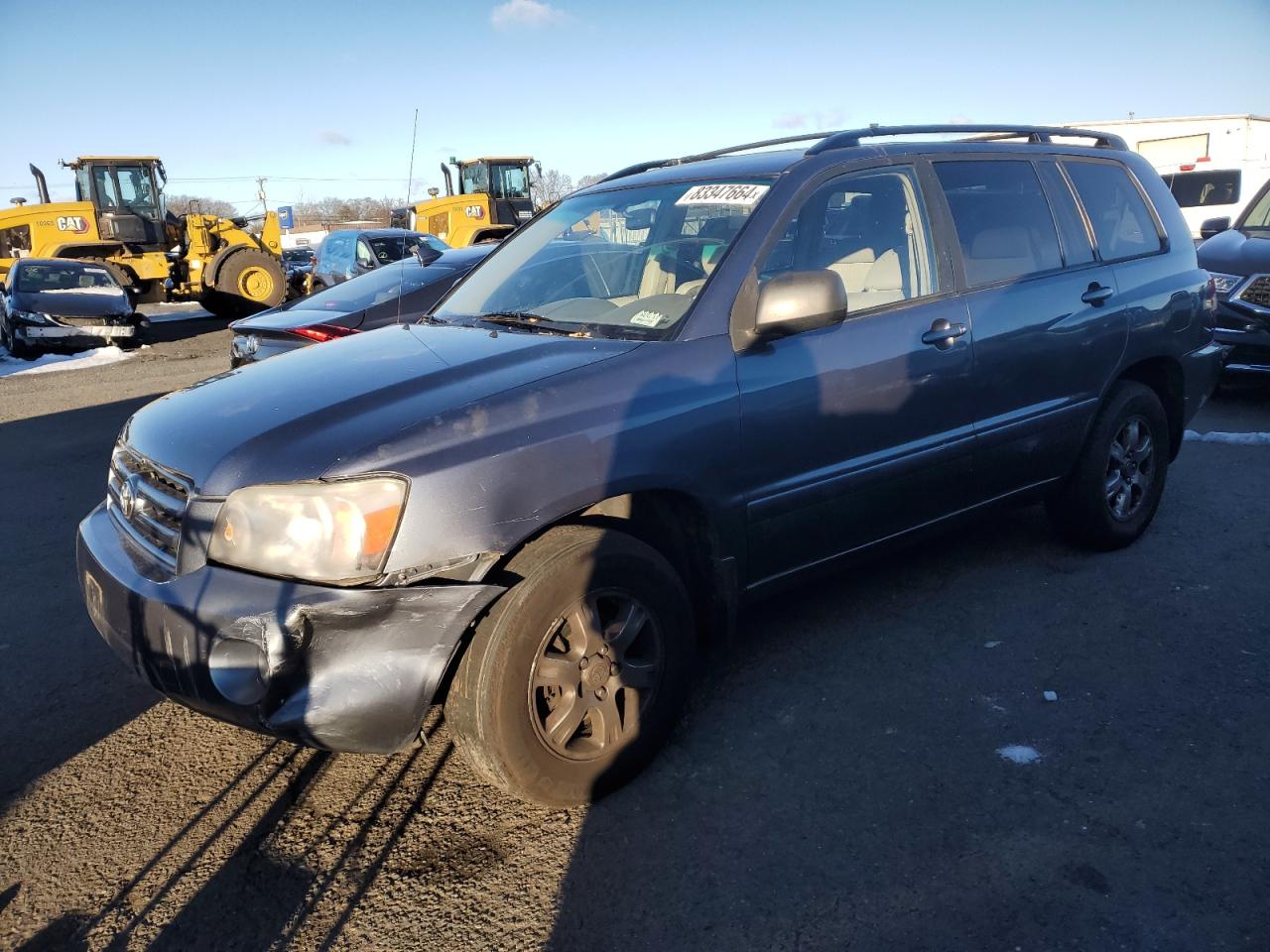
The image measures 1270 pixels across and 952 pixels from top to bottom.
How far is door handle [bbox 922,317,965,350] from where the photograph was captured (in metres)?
3.59

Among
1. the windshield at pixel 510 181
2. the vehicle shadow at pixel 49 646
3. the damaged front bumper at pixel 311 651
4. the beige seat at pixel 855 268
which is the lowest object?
the vehicle shadow at pixel 49 646

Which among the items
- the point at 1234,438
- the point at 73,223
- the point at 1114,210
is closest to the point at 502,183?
the point at 73,223

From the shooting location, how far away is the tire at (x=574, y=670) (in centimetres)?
259

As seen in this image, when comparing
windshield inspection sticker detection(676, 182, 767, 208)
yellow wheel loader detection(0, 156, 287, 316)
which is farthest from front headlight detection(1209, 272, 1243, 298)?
yellow wheel loader detection(0, 156, 287, 316)

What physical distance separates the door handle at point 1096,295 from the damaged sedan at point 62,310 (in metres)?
14.6

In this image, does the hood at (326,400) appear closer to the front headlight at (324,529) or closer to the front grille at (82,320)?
the front headlight at (324,529)

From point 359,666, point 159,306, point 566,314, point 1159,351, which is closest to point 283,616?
point 359,666

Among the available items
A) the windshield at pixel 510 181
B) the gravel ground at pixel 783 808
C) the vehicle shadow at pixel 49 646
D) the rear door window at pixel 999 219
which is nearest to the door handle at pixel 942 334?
the rear door window at pixel 999 219

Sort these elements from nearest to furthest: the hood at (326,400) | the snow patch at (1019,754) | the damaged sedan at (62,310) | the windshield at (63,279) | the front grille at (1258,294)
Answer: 1. the hood at (326,400)
2. the snow patch at (1019,754)
3. the front grille at (1258,294)
4. the damaged sedan at (62,310)
5. the windshield at (63,279)

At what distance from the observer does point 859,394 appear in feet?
11.1

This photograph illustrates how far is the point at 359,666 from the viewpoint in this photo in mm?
2441

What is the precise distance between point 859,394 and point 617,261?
1048 mm

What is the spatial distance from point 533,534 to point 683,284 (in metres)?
1.11

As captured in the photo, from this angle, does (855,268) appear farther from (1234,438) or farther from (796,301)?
(1234,438)
